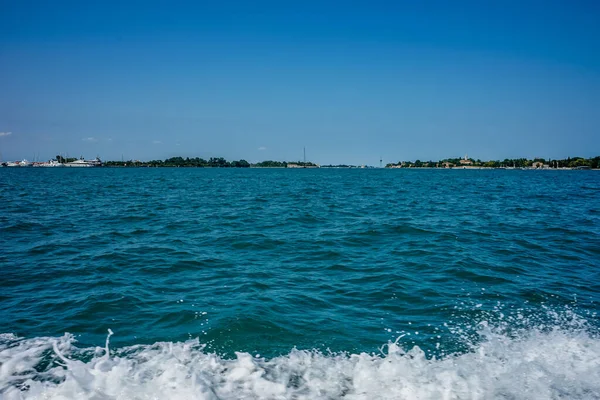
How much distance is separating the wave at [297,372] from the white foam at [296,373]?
0.05 ft

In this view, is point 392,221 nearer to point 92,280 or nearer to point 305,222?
point 305,222

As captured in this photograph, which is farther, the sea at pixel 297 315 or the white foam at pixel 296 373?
the sea at pixel 297 315

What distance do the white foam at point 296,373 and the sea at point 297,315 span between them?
0.10 feet

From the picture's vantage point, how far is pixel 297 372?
6.45 meters

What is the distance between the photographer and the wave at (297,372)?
19.1 ft

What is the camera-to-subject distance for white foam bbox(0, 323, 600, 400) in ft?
19.1

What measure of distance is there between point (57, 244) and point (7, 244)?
7.41ft

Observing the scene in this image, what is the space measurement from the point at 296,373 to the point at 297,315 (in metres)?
2.60

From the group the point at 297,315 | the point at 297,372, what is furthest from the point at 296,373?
the point at 297,315

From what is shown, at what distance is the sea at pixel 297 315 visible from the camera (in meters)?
6.14

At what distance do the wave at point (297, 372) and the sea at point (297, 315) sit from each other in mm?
30

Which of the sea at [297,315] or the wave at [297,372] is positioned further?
the sea at [297,315]

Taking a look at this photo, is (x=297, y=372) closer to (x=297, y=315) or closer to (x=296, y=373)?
(x=296, y=373)

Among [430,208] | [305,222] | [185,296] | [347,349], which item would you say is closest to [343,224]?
[305,222]
